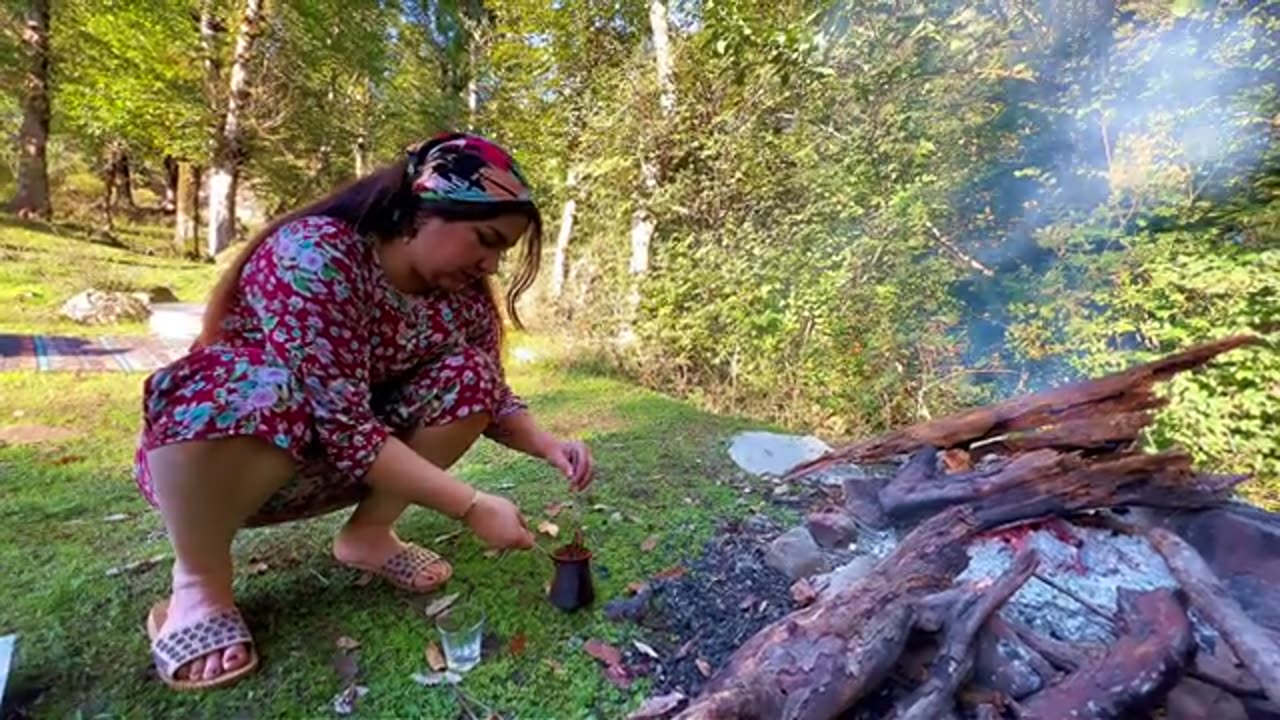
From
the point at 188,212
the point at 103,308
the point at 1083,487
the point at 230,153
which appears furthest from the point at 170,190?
the point at 1083,487

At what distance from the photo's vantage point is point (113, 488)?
2.09 metres

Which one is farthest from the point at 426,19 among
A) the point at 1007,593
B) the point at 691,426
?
the point at 1007,593

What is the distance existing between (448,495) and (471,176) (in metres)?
0.54

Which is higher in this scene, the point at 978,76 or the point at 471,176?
the point at 978,76

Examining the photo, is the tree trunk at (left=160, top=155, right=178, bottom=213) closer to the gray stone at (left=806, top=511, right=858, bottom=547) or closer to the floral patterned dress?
the floral patterned dress

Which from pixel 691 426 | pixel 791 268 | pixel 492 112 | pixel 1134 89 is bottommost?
pixel 691 426

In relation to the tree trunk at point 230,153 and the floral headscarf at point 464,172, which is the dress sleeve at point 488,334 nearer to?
the floral headscarf at point 464,172

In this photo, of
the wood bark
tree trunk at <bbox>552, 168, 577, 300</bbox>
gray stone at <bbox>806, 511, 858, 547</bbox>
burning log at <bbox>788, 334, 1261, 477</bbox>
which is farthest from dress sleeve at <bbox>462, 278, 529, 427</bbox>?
tree trunk at <bbox>552, 168, 577, 300</bbox>

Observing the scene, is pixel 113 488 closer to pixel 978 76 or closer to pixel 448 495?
pixel 448 495

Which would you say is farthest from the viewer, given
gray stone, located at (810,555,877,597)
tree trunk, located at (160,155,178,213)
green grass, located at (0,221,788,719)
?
tree trunk, located at (160,155,178,213)

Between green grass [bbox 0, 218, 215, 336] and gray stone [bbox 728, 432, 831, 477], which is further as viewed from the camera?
green grass [bbox 0, 218, 215, 336]

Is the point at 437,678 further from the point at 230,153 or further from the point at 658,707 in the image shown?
the point at 230,153

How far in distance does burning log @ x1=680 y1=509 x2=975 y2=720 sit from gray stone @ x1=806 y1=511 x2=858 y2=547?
34cm

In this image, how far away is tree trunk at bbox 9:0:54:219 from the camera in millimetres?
8359
